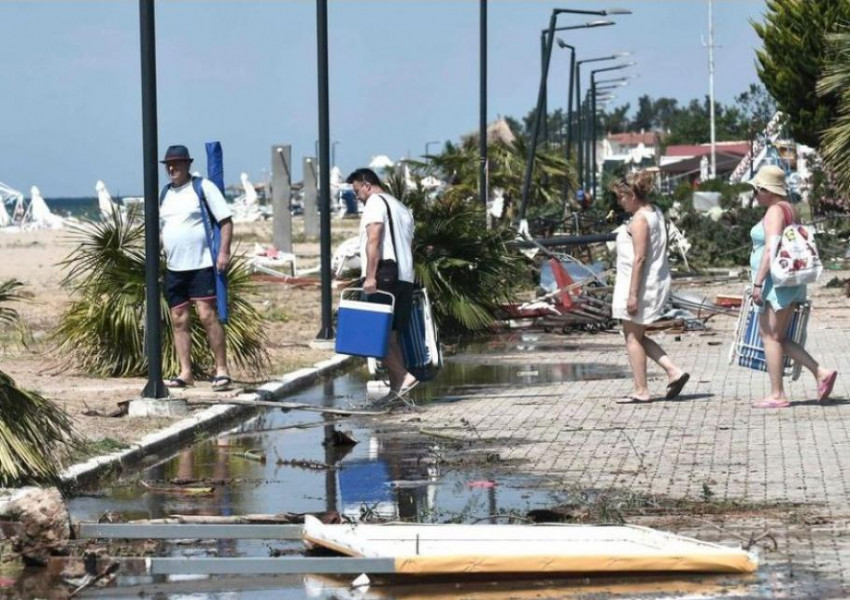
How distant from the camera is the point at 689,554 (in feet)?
23.1

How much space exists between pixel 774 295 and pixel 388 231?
9.85ft

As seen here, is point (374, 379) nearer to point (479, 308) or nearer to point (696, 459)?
point (479, 308)

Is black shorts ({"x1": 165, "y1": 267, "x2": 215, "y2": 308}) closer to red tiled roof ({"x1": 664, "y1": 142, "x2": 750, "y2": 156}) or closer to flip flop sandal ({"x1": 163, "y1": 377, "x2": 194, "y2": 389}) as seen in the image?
flip flop sandal ({"x1": 163, "y1": 377, "x2": 194, "y2": 389})

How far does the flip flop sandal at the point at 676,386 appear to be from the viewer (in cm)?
1312

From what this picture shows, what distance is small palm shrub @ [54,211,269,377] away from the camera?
15.3 meters

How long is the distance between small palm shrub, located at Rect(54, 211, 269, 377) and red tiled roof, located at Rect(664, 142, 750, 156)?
10754cm

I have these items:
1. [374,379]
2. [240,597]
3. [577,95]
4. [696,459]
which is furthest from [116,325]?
[577,95]

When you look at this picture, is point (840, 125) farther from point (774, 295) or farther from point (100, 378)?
point (100, 378)

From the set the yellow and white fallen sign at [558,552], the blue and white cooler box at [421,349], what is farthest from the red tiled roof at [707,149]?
the yellow and white fallen sign at [558,552]

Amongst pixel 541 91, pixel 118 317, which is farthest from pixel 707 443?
pixel 541 91

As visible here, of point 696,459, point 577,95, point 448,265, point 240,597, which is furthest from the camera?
point 577,95

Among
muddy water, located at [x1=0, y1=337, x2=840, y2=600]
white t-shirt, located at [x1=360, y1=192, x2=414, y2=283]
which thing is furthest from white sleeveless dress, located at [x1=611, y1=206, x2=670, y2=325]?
muddy water, located at [x1=0, y1=337, x2=840, y2=600]

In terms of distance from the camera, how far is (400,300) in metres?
13.5

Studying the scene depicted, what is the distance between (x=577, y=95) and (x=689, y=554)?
56.1m
